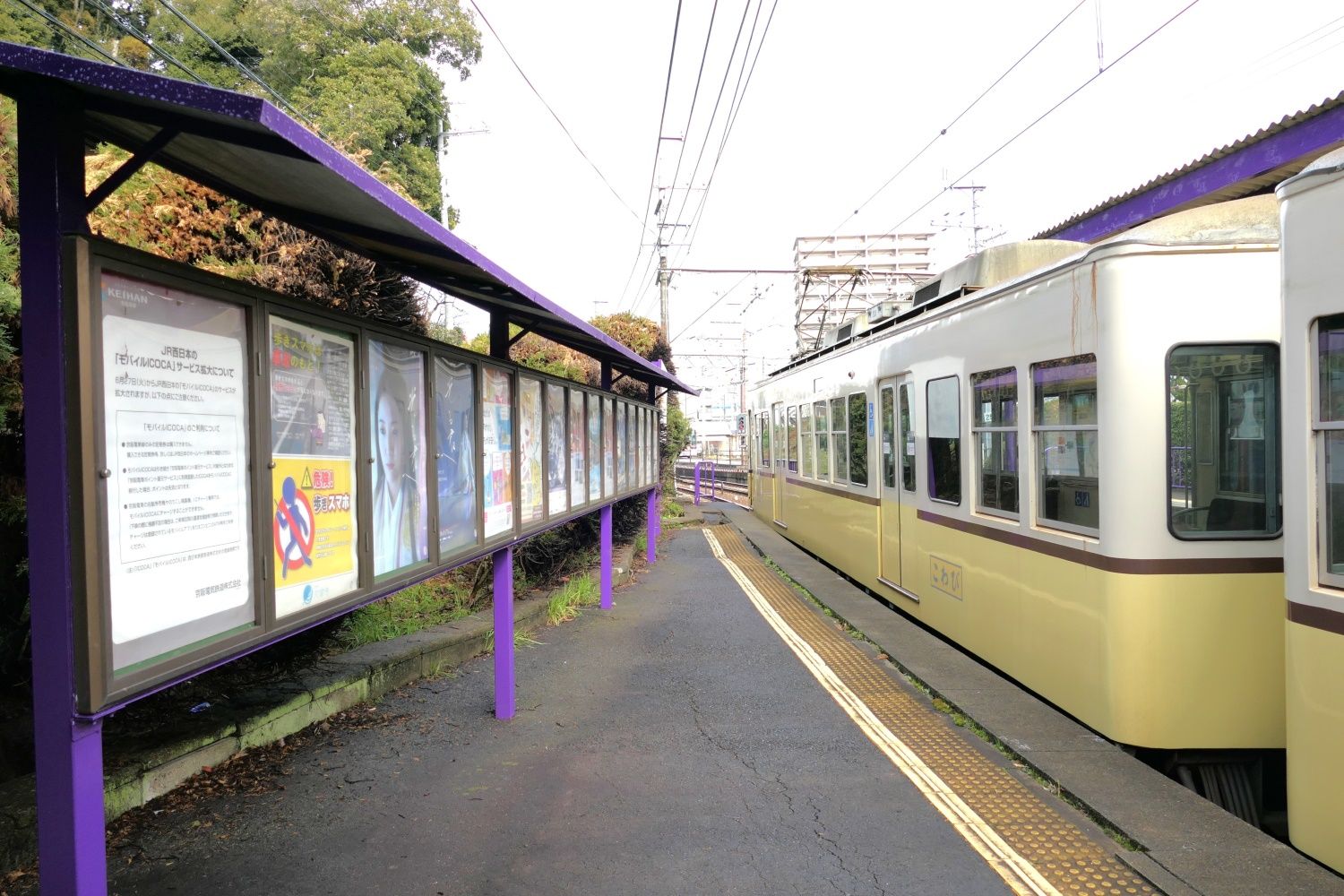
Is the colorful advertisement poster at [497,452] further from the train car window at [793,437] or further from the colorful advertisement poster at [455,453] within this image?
the train car window at [793,437]

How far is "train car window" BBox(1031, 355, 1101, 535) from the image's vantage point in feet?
15.8

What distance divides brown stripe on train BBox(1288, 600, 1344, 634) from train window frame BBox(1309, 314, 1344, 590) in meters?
0.11

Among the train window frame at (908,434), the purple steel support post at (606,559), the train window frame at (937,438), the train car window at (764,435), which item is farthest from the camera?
the train car window at (764,435)

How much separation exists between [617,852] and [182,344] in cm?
260

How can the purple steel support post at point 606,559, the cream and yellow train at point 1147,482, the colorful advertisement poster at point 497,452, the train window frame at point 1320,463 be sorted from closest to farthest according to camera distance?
the train window frame at point 1320,463
the cream and yellow train at point 1147,482
the colorful advertisement poster at point 497,452
the purple steel support post at point 606,559

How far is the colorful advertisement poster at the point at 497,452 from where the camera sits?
5.22 meters

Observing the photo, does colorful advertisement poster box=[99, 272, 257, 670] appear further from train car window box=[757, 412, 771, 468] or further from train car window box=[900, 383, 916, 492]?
train car window box=[757, 412, 771, 468]

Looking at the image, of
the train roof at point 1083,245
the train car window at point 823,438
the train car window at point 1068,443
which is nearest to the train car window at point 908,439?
the train roof at point 1083,245

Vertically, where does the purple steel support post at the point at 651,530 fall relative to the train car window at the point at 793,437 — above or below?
below

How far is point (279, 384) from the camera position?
3.06 meters

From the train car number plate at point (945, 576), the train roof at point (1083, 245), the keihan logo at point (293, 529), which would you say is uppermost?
the train roof at point (1083, 245)

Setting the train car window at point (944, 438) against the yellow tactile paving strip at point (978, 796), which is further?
the train car window at point (944, 438)

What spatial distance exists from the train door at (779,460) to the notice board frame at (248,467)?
1058 centimetres

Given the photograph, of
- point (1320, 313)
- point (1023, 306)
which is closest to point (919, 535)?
point (1023, 306)
